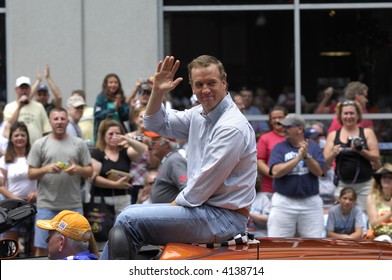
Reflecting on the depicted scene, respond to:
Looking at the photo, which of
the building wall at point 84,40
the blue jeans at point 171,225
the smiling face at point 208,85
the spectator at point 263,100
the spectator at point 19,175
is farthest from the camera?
the spectator at point 263,100

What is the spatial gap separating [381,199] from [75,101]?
4.14 m

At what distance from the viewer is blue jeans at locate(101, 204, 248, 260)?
536cm

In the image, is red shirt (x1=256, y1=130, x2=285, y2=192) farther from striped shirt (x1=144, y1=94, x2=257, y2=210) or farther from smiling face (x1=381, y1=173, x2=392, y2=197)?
striped shirt (x1=144, y1=94, x2=257, y2=210)

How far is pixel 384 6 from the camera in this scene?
43.0 ft

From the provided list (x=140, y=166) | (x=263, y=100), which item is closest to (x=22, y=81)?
(x=140, y=166)

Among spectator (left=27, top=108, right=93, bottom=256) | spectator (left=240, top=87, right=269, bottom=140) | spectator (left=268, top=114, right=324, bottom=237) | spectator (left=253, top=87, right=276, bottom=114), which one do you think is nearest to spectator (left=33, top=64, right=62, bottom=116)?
spectator (left=27, top=108, right=93, bottom=256)

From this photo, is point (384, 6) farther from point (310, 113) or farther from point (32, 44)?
point (32, 44)

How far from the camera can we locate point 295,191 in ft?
32.0

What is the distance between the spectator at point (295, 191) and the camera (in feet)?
32.0

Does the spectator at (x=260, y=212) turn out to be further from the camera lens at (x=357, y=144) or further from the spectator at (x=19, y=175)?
the spectator at (x=19, y=175)

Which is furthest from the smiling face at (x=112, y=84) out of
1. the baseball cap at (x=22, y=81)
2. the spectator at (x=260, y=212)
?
the spectator at (x=260, y=212)

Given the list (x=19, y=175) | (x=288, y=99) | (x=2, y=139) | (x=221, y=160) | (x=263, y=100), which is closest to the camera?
(x=221, y=160)

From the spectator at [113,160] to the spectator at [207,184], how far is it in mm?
4619

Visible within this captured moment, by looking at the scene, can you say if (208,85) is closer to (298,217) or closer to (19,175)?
(298,217)
